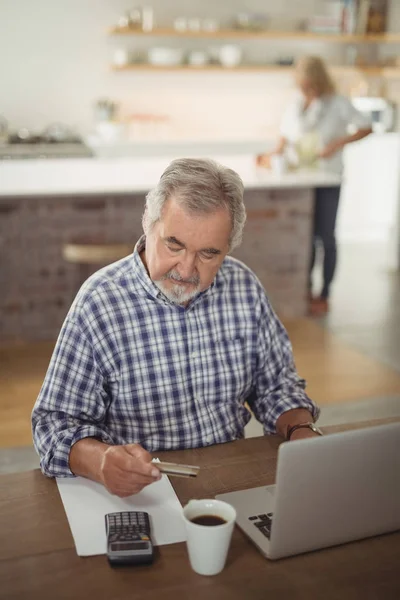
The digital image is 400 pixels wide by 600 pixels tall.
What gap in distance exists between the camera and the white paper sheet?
1.22 m

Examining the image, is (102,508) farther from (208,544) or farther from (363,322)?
(363,322)

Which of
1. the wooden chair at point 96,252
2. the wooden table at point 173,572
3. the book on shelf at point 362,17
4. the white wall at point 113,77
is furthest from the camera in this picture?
the book on shelf at point 362,17

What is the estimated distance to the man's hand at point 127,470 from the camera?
130 cm

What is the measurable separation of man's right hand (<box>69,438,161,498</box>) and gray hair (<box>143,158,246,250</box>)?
1.68 feet

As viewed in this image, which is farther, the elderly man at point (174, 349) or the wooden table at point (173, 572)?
the elderly man at point (174, 349)

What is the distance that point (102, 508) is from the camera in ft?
4.35

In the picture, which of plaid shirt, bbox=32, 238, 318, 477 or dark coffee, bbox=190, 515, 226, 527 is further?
plaid shirt, bbox=32, 238, 318, 477

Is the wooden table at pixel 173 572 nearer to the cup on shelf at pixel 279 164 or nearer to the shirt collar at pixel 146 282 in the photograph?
the shirt collar at pixel 146 282

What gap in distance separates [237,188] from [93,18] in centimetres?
545

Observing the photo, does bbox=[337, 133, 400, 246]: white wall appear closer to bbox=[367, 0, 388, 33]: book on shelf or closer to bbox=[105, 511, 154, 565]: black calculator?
bbox=[367, 0, 388, 33]: book on shelf

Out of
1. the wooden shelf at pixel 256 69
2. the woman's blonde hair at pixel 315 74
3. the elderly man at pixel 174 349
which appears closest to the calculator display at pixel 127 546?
the elderly man at pixel 174 349

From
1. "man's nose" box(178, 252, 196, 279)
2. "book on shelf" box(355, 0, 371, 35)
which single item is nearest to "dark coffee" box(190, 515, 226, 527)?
"man's nose" box(178, 252, 196, 279)

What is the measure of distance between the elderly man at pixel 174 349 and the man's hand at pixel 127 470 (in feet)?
0.29

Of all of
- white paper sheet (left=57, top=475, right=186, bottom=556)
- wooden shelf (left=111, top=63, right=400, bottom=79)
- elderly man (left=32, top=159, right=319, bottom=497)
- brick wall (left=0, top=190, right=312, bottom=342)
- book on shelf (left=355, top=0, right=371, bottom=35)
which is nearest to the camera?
white paper sheet (left=57, top=475, right=186, bottom=556)
